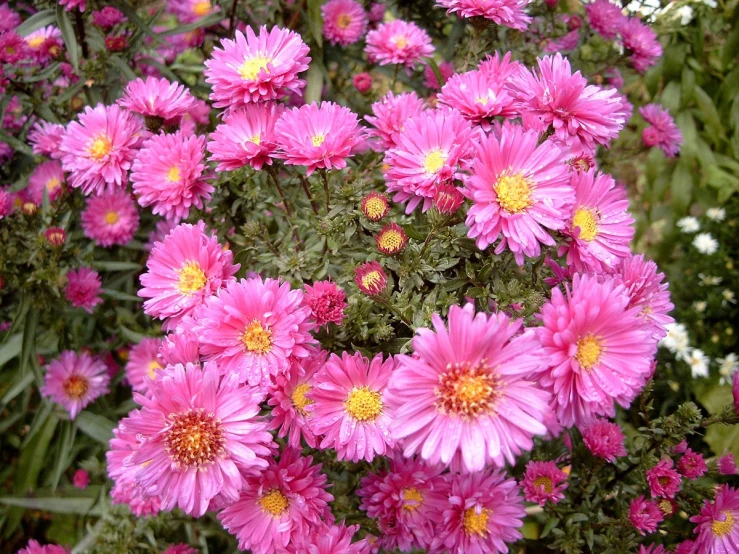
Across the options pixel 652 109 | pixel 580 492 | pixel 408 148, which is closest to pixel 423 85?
pixel 652 109

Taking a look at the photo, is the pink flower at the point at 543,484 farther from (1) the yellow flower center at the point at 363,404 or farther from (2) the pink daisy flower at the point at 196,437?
(2) the pink daisy flower at the point at 196,437

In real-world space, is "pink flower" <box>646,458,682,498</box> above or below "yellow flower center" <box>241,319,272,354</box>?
below

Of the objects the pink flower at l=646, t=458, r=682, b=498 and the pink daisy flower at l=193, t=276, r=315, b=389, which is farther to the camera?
the pink flower at l=646, t=458, r=682, b=498

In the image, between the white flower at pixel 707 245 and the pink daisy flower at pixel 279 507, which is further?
the white flower at pixel 707 245

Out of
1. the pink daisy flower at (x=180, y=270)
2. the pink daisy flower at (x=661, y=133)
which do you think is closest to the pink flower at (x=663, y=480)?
the pink daisy flower at (x=180, y=270)

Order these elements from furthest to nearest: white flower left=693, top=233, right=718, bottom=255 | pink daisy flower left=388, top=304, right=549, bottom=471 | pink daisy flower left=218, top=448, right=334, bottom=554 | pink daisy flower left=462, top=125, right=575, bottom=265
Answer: white flower left=693, top=233, right=718, bottom=255 → pink daisy flower left=218, top=448, right=334, bottom=554 → pink daisy flower left=462, top=125, right=575, bottom=265 → pink daisy flower left=388, top=304, right=549, bottom=471

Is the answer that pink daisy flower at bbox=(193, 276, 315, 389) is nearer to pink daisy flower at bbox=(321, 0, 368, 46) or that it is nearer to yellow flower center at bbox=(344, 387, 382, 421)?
yellow flower center at bbox=(344, 387, 382, 421)

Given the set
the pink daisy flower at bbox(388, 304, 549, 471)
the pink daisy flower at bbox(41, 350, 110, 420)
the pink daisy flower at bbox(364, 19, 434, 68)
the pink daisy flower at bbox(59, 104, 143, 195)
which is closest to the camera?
the pink daisy flower at bbox(388, 304, 549, 471)

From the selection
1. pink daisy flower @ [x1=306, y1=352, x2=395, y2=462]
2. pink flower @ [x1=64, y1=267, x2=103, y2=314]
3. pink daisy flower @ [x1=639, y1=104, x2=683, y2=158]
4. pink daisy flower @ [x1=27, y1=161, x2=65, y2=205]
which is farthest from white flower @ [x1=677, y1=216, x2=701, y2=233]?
pink daisy flower @ [x1=27, y1=161, x2=65, y2=205]

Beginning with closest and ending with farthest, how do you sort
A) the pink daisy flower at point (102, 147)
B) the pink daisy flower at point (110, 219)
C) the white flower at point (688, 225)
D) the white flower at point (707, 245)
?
the pink daisy flower at point (102, 147), the pink daisy flower at point (110, 219), the white flower at point (707, 245), the white flower at point (688, 225)
